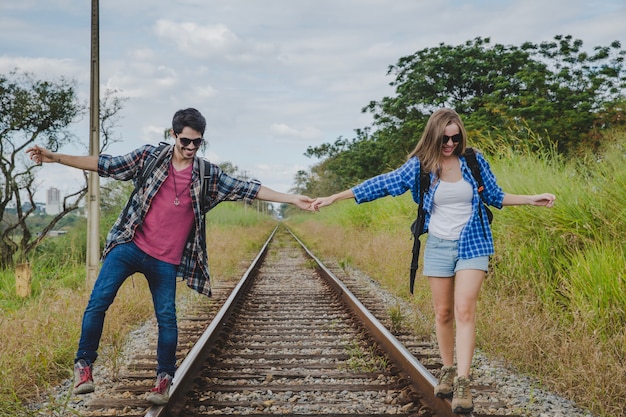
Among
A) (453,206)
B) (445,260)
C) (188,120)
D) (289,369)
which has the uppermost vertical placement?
(188,120)

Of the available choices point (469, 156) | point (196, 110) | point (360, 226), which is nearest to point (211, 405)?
point (196, 110)

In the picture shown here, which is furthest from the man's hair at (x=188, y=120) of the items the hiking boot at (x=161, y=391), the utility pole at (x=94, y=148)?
the utility pole at (x=94, y=148)

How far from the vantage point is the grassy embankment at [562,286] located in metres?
4.42

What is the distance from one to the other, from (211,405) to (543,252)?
4036 mm

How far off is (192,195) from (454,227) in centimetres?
162

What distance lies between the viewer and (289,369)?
5047 mm

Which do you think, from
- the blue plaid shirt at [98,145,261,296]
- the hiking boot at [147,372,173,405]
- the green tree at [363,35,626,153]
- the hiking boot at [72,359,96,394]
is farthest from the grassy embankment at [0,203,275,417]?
the green tree at [363,35,626,153]

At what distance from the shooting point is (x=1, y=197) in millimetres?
17703

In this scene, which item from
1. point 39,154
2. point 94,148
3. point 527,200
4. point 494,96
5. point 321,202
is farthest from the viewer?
point 494,96

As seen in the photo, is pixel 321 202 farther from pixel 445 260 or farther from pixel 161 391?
pixel 161 391

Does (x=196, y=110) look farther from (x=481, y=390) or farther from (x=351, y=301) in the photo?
(x=351, y=301)

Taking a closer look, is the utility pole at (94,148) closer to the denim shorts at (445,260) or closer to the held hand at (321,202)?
the held hand at (321,202)

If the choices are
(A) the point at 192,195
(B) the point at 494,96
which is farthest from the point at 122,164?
(B) the point at 494,96

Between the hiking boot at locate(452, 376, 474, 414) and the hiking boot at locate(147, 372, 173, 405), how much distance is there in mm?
1757
